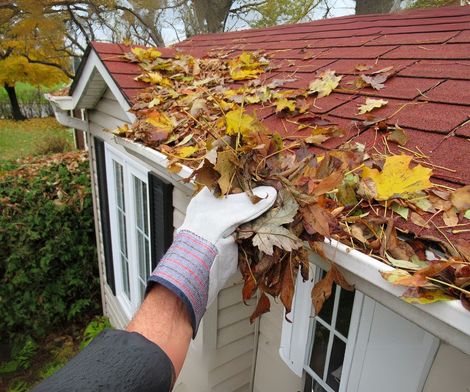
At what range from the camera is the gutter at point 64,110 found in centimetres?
422

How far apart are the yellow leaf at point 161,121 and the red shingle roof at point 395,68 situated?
1.81ft

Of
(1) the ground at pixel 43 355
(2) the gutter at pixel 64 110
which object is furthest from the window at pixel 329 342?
(1) the ground at pixel 43 355

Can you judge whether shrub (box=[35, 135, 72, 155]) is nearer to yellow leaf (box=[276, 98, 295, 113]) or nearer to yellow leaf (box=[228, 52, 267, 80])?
yellow leaf (box=[228, 52, 267, 80])

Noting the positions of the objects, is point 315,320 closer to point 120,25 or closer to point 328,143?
point 328,143

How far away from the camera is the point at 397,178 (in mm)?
1201

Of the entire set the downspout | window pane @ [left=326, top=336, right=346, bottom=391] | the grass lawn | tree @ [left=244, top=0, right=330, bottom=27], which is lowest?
the grass lawn

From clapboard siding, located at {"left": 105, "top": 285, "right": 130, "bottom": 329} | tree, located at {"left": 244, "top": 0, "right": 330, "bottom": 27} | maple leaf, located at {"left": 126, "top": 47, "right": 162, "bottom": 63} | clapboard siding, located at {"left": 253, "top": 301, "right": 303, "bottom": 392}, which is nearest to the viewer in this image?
clapboard siding, located at {"left": 253, "top": 301, "right": 303, "bottom": 392}

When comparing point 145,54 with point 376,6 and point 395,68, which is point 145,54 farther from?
point 376,6

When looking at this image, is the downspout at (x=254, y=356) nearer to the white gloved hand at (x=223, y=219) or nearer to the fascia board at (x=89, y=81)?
the white gloved hand at (x=223, y=219)

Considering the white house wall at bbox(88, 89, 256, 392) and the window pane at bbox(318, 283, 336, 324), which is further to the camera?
the white house wall at bbox(88, 89, 256, 392)

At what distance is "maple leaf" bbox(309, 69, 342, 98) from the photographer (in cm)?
215

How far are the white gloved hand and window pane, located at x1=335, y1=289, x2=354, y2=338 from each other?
0.98 meters

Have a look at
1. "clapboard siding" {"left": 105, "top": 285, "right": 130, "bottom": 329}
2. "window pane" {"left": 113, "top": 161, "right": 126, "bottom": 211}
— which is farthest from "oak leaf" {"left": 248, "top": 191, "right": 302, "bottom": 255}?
"clapboard siding" {"left": 105, "top": 285, "right": 130, "bottom": 329}

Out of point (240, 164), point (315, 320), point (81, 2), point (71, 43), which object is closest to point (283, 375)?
point (315, 320)
